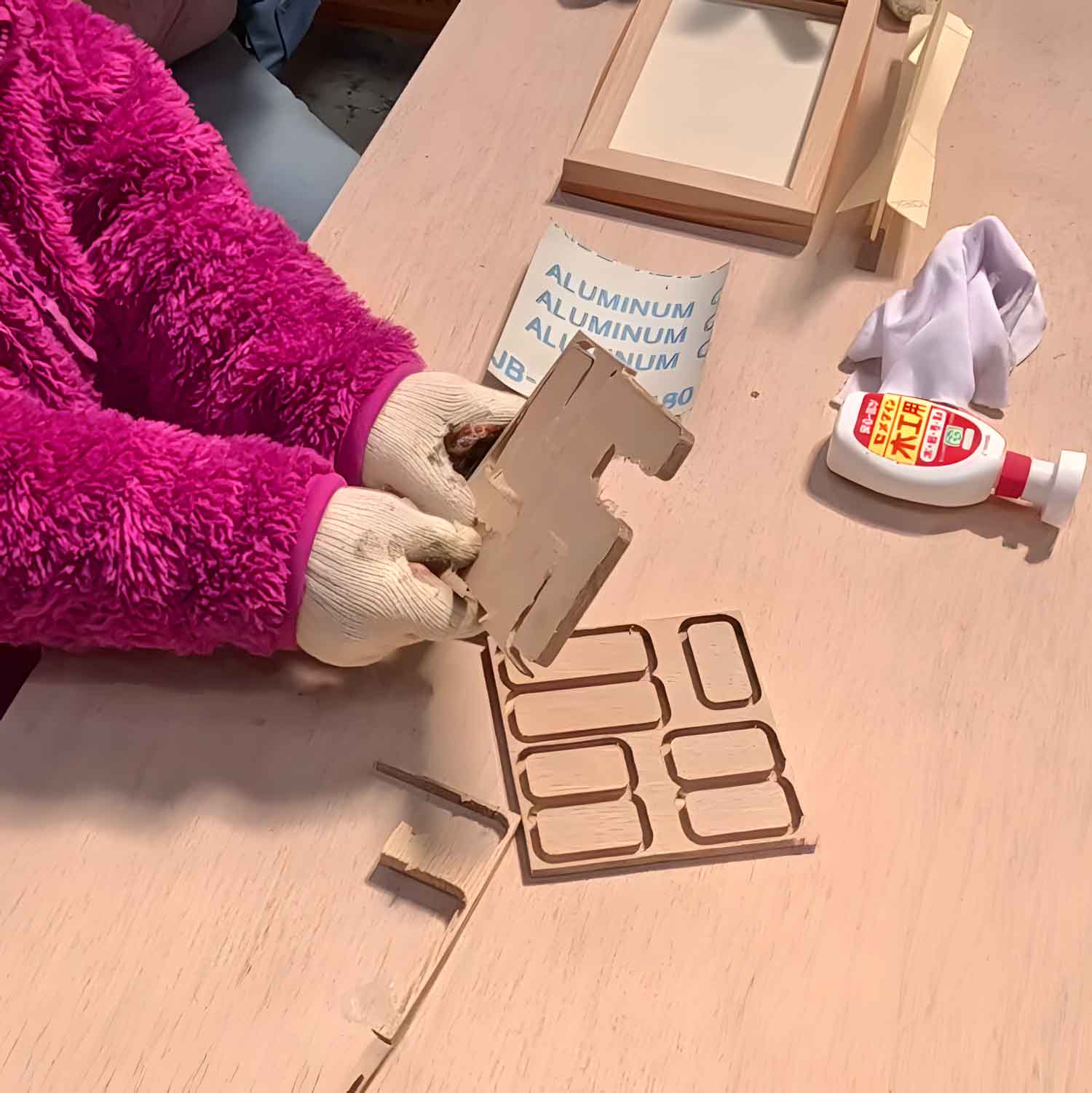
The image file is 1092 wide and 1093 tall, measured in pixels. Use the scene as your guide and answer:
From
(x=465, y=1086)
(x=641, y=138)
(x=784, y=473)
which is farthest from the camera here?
(x=641, y=138)

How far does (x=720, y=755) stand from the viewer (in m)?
0.48

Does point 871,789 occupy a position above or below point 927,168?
below

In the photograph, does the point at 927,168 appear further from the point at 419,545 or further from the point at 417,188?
the point at 419,545

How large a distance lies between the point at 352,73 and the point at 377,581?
1320 millimetres

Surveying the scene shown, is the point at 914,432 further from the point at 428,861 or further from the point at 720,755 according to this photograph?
the point at 428,861

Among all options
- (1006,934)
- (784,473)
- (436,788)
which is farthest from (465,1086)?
(784,473)

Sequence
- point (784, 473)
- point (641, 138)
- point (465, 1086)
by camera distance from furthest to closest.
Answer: point (641, 138) → point (784, 473) → point (465, 1086)

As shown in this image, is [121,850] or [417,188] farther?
[417,188]

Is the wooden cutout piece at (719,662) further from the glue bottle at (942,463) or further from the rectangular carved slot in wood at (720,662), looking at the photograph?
the glue bottle at (942,463)

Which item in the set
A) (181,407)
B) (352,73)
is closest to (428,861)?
(181,407)

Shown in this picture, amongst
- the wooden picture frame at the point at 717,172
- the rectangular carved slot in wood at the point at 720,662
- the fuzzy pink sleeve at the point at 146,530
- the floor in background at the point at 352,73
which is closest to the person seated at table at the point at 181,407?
the fuzzy pink sleeve at the point at 146,530

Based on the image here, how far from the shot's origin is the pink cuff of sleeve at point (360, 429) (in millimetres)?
506

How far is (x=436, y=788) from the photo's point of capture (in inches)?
18.5

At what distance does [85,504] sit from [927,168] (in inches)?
20.5
